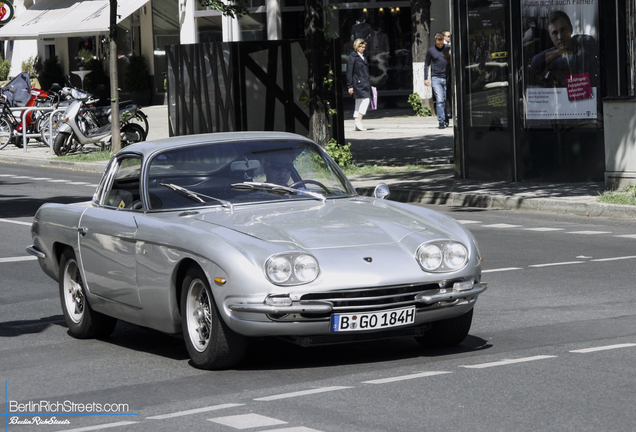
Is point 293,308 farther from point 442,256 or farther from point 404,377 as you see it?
point 442,256

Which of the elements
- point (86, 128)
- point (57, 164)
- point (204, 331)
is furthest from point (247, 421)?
point (86, 128)

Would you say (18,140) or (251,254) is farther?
(18,140)

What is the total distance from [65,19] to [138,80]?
3720 mm

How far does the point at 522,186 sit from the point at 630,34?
8.70 ft

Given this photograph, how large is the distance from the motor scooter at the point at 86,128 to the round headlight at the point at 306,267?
1898 centimetres

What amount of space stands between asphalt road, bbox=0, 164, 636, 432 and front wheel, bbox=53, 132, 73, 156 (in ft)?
53.6

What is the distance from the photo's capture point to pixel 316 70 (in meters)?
19.7

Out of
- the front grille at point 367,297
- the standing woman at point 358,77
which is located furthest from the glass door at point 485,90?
the front grille at point 367,297

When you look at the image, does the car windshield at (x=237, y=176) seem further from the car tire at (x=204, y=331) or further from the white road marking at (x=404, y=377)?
the white road marking at (x=404, y=377)

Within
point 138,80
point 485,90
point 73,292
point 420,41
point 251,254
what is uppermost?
point 420,41

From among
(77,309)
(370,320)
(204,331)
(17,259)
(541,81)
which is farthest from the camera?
(541,81)

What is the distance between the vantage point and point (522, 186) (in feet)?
54.4

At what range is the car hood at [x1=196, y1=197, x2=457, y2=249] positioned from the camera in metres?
6.30

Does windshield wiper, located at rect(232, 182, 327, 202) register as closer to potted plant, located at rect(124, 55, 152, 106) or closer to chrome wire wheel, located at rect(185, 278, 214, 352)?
chrome wire wheel, located at rect(185, 278, 214, 352)
